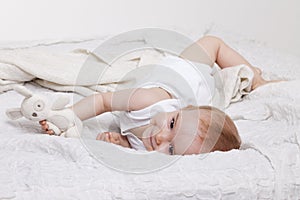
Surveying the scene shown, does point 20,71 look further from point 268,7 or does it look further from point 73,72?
point 268,7

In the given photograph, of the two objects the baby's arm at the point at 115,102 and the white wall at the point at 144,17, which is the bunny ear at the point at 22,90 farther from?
the white wall at the point at 144,17

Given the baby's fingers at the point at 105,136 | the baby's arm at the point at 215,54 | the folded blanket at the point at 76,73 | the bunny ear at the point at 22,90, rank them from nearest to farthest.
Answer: the bunny ear at the point at 22,90
the baby's fingers at the point at 105,136
the folded blanket at the point at 76,73
the baby's arm at the point at 215,54

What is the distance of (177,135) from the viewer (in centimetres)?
111

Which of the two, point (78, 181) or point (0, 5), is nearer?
point (78, 181)

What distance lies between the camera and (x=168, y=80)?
1389mm

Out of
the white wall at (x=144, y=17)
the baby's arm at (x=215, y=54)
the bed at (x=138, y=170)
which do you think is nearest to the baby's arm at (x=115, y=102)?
the bed at (x=138, y=170)

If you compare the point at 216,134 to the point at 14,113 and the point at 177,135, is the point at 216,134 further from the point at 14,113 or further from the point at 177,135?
the point at 14,113

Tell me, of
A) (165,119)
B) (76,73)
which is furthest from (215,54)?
(165,119)

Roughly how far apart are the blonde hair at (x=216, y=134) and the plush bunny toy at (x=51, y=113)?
0.25 m

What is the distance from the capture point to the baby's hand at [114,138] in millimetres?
1192

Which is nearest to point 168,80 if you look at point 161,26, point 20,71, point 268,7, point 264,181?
point 20,71

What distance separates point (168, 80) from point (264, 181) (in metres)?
0.48

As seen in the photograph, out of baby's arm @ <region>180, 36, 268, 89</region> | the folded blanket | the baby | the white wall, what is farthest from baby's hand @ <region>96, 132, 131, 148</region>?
the white wall

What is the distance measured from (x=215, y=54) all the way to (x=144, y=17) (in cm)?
72
